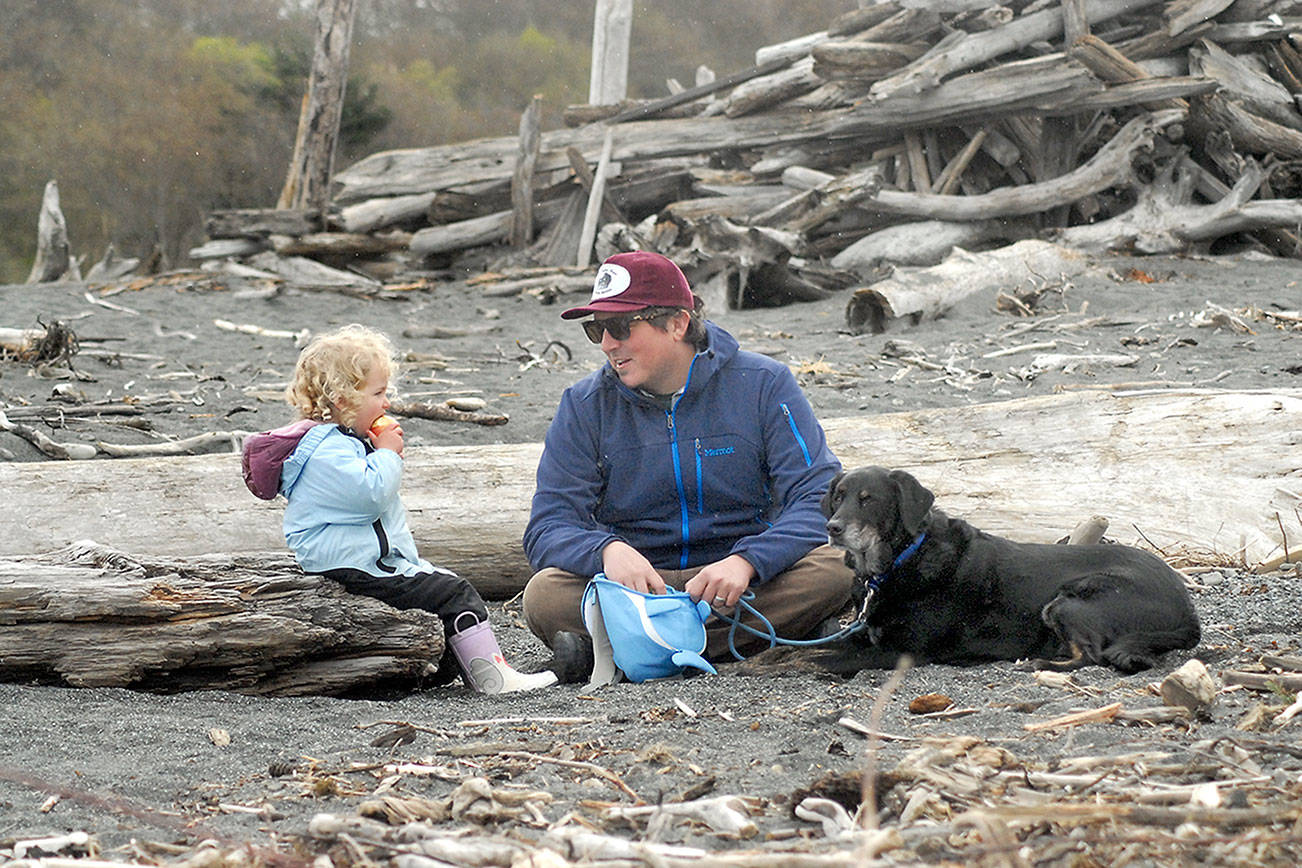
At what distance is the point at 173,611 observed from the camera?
430 centimetres

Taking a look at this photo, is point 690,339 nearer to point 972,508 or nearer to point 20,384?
point 972,508

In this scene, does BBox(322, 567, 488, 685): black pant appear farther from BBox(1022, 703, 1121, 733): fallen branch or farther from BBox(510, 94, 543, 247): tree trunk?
BBox(510, 94, 543, 247): tree trunk

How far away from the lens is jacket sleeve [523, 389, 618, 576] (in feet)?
15.7

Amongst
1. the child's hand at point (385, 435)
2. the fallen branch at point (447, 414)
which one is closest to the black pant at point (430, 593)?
the child's hand at point (385, 435)

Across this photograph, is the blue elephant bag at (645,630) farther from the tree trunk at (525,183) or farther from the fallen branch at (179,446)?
the tree trunk at (525,183)

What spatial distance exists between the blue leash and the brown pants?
3cm

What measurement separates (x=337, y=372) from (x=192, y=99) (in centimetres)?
3445

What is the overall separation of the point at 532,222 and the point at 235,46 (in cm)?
2465

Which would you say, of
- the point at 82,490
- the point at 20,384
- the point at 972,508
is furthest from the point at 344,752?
the point at 20,384

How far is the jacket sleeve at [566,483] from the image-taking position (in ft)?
15.7

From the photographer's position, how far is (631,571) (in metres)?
4.45

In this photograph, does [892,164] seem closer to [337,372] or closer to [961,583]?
[961,583]

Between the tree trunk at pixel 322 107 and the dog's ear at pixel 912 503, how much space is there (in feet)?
51.3

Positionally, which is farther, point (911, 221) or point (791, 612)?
point (911, 221)
